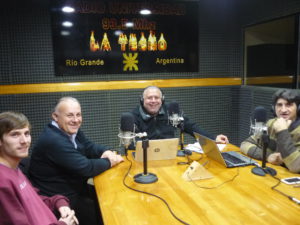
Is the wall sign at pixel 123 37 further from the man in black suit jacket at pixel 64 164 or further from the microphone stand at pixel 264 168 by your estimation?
the microphone stand at pixel 264 168

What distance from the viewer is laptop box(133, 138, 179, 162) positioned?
89.0 inches

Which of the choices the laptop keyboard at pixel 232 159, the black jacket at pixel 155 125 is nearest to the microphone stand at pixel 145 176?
the laptop keyboard at pixel 232 159

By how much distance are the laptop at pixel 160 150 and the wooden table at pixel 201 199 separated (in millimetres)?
129

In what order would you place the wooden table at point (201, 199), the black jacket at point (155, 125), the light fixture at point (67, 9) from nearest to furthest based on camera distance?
1. the wooden table at point (201, 199)
2. the black jacket at point (155, 125)
3. the light fixture at point (67, 9)

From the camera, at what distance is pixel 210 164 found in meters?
2.37

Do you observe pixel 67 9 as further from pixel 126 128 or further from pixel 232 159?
pixel 232 159

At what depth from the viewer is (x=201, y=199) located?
174 centimetres

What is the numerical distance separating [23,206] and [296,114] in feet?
7.08

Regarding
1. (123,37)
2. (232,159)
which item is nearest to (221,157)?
(232,159)

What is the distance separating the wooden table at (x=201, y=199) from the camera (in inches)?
59.7

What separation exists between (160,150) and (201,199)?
695 mm

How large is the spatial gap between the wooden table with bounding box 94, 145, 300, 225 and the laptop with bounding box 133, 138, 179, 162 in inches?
5.1

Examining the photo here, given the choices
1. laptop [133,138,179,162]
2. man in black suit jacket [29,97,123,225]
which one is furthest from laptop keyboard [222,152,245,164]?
man in black suit jacket [29,97,123,225]

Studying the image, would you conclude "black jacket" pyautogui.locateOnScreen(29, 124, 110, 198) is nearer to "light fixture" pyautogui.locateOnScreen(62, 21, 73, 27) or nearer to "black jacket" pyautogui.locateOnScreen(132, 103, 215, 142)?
"black jacket" pyautogui.locateOnScreen(132, 103, 215, 142)
